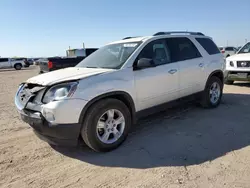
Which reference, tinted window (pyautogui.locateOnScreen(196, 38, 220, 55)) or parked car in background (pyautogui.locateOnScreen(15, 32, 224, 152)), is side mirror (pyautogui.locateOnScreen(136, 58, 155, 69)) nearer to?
parked car in background (pyautogui.locateOnScreen(15, 32, 224, 152))

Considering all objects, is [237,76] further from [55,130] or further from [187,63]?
[55,130]

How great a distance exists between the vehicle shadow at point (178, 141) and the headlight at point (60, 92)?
100 cm

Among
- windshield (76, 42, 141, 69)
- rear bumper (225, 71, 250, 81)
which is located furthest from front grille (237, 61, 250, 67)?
windshield (76, 42, 141, 69)

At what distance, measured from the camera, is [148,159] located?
11.7ft

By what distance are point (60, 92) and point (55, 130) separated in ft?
1.78

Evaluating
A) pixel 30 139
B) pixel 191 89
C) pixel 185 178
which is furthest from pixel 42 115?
pixel 191 89

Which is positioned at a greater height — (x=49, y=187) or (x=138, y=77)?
(x=138, y=77)

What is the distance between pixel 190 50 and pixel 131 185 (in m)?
3.63

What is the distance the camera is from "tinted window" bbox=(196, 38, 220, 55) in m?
5.97

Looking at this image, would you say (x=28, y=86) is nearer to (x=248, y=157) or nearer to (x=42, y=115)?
(x=42, y=115)

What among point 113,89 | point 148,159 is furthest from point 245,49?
point 148,159

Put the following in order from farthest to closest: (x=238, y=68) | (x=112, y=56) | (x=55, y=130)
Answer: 1. (x=238, y=68)
2. (x=112, y=56)
3. (x=55, y=130)

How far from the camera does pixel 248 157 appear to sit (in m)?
3.49

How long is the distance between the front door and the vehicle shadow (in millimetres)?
589
